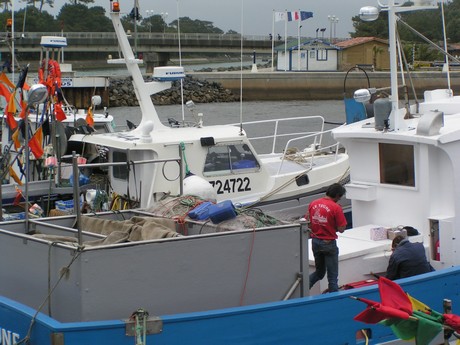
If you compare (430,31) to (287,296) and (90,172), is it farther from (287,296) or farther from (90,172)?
(287,296)

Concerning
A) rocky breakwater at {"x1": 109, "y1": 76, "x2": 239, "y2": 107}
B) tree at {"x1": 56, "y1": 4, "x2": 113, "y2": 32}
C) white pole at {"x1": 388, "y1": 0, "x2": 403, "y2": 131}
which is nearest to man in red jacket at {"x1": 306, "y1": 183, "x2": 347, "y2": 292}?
white pole at {"x1": 388, "y1": 0, "x2": 403, "y2": 131}

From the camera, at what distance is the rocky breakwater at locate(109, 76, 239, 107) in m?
48.9

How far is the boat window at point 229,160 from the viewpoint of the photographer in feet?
44.4

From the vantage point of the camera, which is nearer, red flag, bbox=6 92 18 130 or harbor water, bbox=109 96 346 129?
red flag, bbox=6 92 18 130

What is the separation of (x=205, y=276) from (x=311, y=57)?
58.2m

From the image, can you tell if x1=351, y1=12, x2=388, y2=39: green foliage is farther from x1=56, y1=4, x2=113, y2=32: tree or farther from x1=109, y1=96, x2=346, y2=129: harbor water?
x1=109, y1=96, x2=346, y2=129: harbor water

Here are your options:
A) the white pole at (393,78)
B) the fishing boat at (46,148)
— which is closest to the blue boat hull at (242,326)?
the white pole at (393,78)

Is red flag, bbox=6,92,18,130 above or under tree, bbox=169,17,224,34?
under

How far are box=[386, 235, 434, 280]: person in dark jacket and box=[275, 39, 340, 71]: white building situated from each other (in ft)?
183

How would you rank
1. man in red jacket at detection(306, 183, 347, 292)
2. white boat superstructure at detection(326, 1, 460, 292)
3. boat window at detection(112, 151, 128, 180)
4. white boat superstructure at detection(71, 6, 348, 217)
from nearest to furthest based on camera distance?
man in red jacket at detection(306, 183, 347, 292) → white boat superstructure at detection(326, 1, 460, 292) → white boat superstructure at detection(71, 6, 348, 217) → boat window at detection(112, 151, 128, 180)

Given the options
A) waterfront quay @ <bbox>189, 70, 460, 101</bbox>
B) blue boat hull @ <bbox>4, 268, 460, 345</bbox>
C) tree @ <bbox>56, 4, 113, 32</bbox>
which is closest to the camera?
blue boat hull @ <bbox>4, 268, 460, 345</bbox>

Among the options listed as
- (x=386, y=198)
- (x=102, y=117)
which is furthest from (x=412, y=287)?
(x=102, y=117)

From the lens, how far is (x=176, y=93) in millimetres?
49781

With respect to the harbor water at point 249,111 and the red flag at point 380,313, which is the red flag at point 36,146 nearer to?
the red flag at point 380,313
